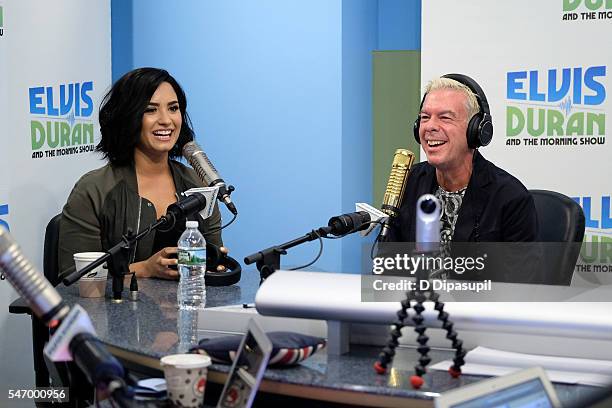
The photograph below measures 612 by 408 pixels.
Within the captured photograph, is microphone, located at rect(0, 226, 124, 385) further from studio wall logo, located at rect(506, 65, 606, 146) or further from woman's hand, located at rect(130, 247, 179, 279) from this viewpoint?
studio wall logo, located at rect(506, 65, 606, 146)

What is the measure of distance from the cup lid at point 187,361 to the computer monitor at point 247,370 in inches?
2.5

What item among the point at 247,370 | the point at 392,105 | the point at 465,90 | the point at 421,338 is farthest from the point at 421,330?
the point at 392,105

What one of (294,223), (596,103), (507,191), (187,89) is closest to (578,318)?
(507,191)

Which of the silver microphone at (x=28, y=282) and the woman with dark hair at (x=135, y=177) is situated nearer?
the silver microphone at (x=28, y=282)

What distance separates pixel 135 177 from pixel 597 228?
2234 millimetres

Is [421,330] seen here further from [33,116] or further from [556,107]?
[33,116]

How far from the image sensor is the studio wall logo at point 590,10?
4.34 meters

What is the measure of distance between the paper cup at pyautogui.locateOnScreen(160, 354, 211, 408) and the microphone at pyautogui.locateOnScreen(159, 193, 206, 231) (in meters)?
0.97

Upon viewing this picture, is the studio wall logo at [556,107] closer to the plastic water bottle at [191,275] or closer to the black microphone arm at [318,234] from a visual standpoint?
the black microphone arm at [318,234]

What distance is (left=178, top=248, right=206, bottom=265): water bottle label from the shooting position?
2.93 metres

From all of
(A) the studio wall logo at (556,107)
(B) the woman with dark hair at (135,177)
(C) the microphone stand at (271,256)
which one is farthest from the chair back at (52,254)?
(A) the studio wall logo at (556,107)

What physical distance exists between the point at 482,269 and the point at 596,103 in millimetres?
2174

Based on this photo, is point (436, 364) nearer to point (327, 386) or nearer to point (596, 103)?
point (327, 386)

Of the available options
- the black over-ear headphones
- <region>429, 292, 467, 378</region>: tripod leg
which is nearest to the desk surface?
<region>429, 292, 467, 378</region>: tripod leg
